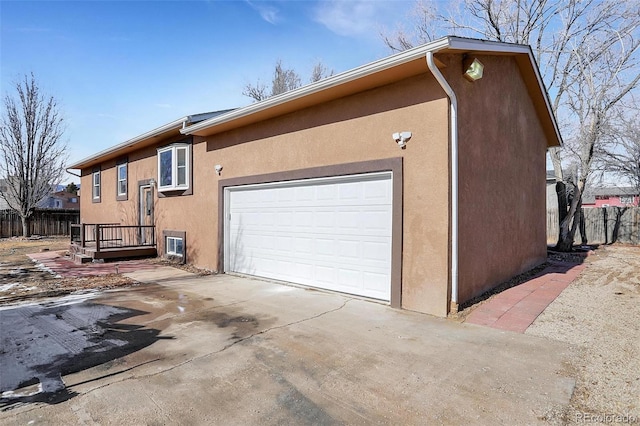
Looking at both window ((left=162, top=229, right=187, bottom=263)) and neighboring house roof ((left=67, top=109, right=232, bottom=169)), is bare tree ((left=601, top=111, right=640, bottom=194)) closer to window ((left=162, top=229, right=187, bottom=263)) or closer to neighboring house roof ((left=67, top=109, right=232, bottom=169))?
neighboring house roof ((left=67, top=109, right=232, bottom=169))

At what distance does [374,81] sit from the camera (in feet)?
18.2

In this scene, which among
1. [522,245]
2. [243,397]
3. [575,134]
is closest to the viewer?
[243,397]

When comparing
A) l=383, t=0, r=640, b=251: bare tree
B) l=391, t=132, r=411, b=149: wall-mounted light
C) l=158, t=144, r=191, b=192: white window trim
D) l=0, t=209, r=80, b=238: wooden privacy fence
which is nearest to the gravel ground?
l=391, t=132, r=411, b=149: wall-mounted light

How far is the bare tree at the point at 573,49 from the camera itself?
41.9ft

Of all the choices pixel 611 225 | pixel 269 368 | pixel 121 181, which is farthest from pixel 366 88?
pixel 611 225

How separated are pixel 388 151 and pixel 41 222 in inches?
950

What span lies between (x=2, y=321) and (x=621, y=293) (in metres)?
9.68

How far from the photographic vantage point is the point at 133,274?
8.58 metres

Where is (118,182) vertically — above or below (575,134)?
below

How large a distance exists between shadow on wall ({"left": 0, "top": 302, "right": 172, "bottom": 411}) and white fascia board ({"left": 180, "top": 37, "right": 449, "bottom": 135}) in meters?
4.34

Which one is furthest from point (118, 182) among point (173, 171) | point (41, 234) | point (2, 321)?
point (41, 234)

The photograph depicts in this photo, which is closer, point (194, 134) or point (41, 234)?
point (194, 134)

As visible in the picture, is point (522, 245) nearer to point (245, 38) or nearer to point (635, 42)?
point (245, 38)

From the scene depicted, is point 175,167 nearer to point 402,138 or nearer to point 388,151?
point 388,151
